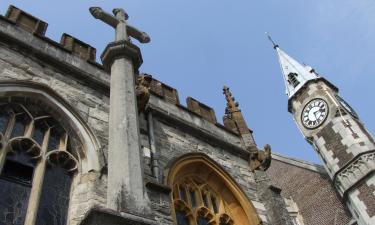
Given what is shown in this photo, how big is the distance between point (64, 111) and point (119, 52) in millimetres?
1720

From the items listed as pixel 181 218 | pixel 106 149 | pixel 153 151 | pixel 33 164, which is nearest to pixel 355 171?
pixel 181 218

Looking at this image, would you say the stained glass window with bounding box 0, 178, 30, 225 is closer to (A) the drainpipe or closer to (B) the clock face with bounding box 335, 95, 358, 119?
(A) the drainpipe

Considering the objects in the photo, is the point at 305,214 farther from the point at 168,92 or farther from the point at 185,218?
the point at 185,218

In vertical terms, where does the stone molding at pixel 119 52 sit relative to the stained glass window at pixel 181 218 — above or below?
above

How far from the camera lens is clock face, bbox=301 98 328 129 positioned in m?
15.6

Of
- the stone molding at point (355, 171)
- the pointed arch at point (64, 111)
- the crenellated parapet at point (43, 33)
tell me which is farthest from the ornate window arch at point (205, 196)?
the stone molding at point (355, 171)

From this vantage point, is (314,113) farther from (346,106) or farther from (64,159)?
(64,159)

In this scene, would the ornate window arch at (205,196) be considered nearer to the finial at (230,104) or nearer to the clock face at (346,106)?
the finial at (230,104)

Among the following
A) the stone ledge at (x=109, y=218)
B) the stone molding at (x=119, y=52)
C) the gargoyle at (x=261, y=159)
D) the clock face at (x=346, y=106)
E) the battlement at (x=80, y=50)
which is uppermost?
the clock face at (x=346, y=106)

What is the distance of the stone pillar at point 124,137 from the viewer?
10.7 feet

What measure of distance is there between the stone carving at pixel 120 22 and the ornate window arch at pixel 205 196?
2206mm

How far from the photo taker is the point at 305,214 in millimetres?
16781

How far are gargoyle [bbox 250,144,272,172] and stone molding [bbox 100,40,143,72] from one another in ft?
13.9

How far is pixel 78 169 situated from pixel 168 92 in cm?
377
